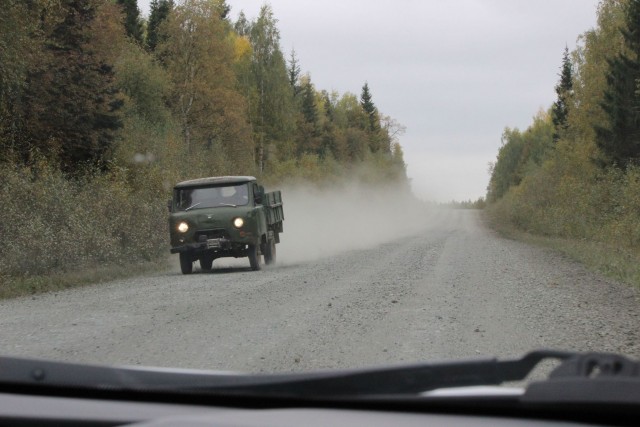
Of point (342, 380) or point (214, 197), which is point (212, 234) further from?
point (342, 380)

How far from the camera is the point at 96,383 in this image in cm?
245

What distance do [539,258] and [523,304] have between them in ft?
33.7

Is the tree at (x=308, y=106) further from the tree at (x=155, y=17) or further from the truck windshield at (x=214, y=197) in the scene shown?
the truck windshield at (x=214, y=197)

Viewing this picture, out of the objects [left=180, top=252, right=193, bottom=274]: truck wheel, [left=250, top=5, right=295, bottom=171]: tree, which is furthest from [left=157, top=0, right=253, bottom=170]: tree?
[left=180, top=252, right=193, bottom=274]: truck wheel

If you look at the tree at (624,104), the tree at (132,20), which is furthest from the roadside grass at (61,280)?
the tree at (132,20)

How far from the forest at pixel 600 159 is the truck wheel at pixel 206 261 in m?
9.35

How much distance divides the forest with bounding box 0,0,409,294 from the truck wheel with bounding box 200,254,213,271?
8.47 feet

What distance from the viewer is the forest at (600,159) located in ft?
83.8

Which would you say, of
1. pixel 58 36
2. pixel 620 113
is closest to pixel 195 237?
pixel 58 36

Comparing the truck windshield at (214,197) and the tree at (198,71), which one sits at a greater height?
the tree at (198,71)

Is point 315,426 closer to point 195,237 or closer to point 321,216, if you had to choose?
point 195,237

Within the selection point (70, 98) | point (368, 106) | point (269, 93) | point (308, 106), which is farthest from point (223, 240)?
point (368, 106)

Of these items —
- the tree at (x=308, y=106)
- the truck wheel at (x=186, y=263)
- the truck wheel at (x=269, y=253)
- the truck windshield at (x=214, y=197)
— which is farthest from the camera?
the tree at (x=308, y=106)

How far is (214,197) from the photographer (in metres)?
17.6
